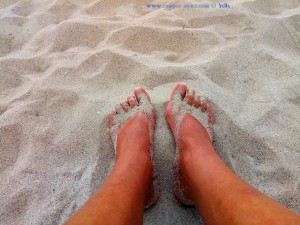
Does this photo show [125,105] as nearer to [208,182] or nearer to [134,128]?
[134,128]

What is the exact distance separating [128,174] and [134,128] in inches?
15.4

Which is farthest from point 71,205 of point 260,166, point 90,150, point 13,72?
point 13,72

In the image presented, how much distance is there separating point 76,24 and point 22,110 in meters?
0.87

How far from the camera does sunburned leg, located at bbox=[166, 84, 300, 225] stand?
3.07 feet

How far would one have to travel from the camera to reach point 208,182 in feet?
3.83

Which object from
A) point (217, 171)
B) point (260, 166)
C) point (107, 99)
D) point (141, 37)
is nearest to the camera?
point (217, 171)

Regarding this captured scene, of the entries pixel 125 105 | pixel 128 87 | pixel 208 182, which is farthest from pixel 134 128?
pixel 208 182

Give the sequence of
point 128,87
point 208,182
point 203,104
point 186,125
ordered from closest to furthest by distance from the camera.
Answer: point 208,182, point 186,125, point 203,104, point 128,87

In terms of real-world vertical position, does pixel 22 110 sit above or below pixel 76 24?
below

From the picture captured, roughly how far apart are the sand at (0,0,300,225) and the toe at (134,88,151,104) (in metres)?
0.07

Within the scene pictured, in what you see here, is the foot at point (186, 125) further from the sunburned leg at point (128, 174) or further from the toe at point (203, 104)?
the sunburned leg at point (128, 174)

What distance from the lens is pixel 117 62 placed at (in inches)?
74.3

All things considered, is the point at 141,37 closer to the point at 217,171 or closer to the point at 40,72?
the point at 40,72

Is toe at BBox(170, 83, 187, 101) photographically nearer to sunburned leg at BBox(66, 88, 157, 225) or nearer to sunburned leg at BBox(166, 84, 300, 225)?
sunburned leg at BBox(166, 84, 300, 225)
